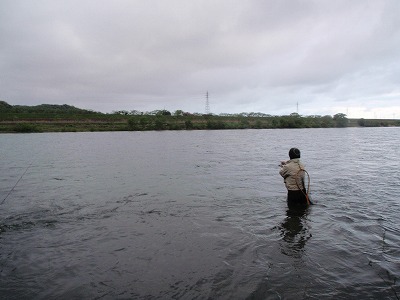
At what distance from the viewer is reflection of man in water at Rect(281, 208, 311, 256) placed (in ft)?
24.5

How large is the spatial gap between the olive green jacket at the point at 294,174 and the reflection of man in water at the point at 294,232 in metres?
0.88

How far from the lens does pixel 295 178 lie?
35.2ft

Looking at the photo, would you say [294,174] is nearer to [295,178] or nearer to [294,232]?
[295,178]

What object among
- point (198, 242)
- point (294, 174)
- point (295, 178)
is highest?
point (294, 174)

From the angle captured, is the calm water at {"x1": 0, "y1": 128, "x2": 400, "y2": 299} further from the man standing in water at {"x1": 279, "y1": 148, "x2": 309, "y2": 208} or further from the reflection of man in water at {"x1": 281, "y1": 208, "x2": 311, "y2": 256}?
the man standing in water at {"x1": 279, "y1": 148, "x2": 309, "y2": 208}

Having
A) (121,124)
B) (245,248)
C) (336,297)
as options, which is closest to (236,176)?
(245,248)

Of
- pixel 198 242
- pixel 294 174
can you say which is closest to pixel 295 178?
pixel 294 174

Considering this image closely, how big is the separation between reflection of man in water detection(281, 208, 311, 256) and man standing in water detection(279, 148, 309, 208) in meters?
0.46

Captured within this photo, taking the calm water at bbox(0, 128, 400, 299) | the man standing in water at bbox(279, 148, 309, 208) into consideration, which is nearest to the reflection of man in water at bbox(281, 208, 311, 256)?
the calm water at bbox(0, 128, 400, 299)

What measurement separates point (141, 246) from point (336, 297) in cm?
473

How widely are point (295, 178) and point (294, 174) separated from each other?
168 millimetres

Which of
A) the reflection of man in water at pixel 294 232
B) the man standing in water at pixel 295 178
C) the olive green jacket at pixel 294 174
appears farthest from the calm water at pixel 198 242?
the olive green jacket at pixel 294 174

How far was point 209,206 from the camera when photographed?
11781 millimetres

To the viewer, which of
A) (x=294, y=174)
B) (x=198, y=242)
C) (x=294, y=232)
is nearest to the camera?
(x=198, y=242)
